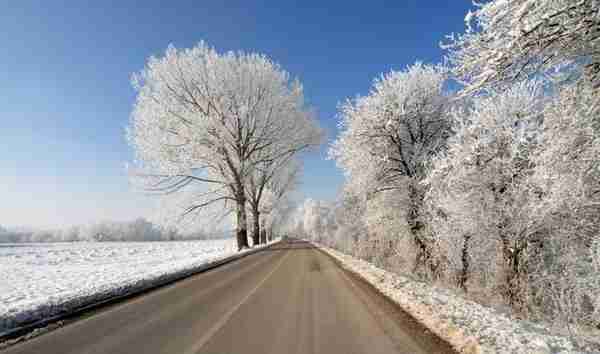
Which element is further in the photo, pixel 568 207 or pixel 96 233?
pixel 96 233

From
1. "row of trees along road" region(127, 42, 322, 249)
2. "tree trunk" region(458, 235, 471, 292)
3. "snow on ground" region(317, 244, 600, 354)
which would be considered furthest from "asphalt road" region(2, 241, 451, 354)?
"row of trees along road" region(127, 42, 322, 249)

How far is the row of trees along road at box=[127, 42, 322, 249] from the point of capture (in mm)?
19797

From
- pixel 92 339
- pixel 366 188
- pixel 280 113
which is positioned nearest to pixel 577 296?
pixel 366 188

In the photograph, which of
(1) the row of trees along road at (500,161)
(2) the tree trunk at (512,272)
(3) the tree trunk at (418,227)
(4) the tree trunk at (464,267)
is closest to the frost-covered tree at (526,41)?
(1) the row of trees along road at (500,161)

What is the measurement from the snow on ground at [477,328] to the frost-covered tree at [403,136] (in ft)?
30.0

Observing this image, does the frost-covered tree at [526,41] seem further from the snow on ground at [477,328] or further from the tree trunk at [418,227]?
the tree trunk at [418,227]

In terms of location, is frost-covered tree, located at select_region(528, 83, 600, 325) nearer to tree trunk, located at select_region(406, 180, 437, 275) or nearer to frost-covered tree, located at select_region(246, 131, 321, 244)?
tree trunk, located at select_region(406, 180, 437, 275)

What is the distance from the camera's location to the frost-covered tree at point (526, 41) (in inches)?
123

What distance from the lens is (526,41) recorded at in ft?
11.1

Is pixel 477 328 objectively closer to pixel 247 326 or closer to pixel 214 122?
pixel 247 326

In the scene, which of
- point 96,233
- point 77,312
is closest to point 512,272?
point 77,312

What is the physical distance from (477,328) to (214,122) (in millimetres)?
19666

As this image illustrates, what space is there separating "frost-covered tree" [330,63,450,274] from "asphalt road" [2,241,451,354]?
8297 millimetres

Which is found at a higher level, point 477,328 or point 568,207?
point 568,207
